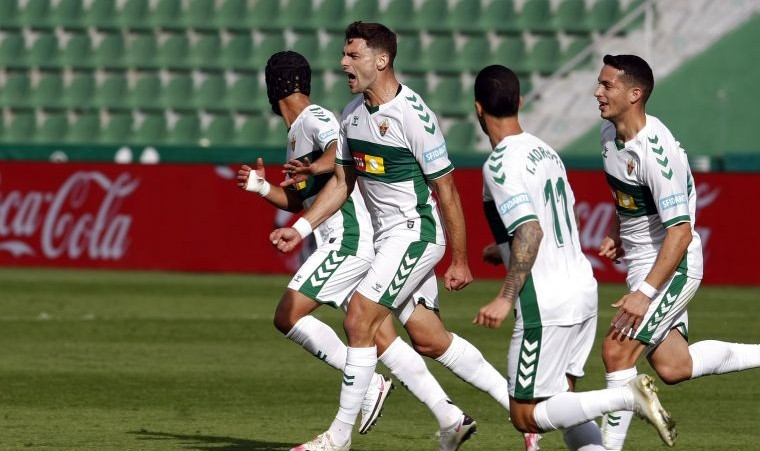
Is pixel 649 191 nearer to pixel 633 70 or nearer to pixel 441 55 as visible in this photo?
pixel 633 70

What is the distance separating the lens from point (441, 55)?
87.7 ft

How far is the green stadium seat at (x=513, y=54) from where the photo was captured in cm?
2614

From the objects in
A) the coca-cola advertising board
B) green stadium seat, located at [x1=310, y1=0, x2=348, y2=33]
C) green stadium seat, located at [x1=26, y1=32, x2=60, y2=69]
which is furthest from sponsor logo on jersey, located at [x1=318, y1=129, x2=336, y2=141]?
green stadium seat, located at [x1=26, y1=32, x2=60, y2=69]

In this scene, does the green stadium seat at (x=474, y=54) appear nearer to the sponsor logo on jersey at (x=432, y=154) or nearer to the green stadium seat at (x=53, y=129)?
the green stadium seat at (x=53, y=129)

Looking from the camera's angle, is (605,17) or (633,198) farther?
(605,17)

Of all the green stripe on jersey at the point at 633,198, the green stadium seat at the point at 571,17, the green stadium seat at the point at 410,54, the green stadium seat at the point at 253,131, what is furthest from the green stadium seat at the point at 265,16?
the green stripe on jersey at the point at 633,198

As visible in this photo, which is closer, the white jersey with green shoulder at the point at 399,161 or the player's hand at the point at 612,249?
the white jersey with green shoulder at the point at 399,161

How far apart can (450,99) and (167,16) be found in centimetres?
581

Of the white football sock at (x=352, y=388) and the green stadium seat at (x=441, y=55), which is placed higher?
the green stadium seat at (x=441, y=55)

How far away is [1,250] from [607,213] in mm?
8440

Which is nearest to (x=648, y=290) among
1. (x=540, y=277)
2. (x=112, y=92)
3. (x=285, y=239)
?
(x=540, y=277)

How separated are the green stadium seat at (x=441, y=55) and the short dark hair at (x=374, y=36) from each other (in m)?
18.1

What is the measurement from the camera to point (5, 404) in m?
10.1

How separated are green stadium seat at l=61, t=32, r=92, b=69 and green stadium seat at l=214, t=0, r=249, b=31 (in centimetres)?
249
